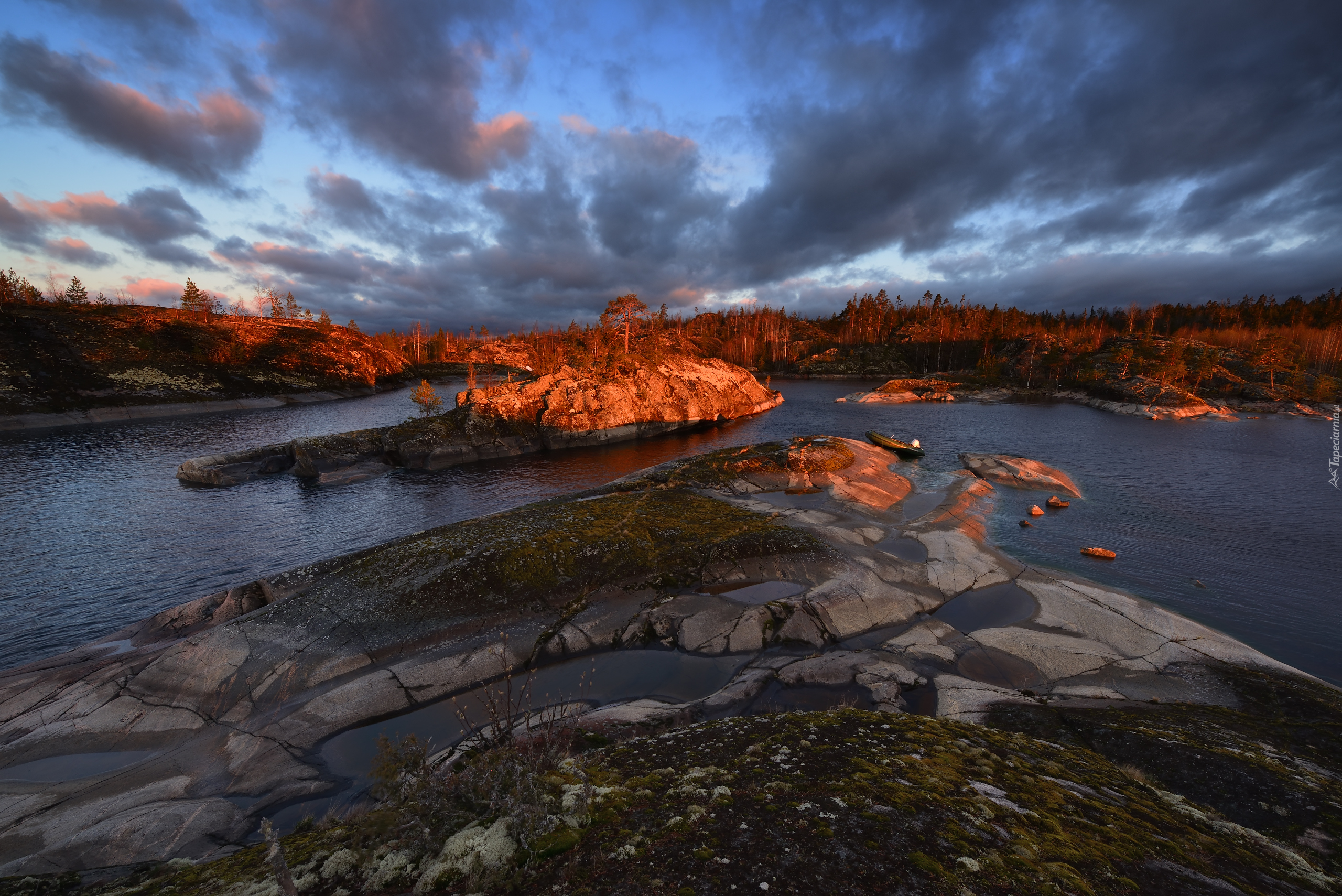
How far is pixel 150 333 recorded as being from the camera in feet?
287

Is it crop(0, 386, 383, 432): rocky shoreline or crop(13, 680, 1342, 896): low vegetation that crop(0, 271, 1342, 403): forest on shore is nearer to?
crop(0, 386, 383, 432): rocky shoreline

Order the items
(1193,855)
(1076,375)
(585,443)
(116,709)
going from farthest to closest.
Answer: (1076,375) < (585,443) < (116,709) < (1193,855)

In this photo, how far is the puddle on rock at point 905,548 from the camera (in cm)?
2419

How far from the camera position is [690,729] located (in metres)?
10.3

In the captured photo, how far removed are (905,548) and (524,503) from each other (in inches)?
1096

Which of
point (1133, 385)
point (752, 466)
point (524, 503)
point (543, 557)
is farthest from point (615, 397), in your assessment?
point (1133, 385)

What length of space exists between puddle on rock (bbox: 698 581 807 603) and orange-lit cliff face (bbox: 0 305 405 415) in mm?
102356

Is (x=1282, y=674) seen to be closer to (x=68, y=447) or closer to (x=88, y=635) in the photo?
Result: (x=88, y=635)

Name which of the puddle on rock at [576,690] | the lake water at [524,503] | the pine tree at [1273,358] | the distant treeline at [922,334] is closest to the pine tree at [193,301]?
the distant treeline at [922,334]

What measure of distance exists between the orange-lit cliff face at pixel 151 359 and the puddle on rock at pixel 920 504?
111687mm

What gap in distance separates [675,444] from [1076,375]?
120473 mm

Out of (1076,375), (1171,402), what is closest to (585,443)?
(1171,402)

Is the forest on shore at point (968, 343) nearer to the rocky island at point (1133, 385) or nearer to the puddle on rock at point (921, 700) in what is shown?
the rocky island at point (1133, 385)

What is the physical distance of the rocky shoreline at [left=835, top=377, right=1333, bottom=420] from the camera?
3295 inches
